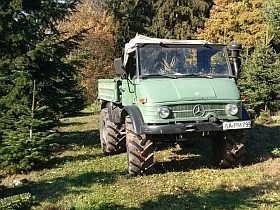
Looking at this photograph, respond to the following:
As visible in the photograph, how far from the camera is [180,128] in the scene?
736 cm

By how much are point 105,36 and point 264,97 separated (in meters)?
19.2

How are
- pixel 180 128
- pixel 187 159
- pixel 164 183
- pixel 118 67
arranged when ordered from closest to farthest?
pixel 164 183 → pixel 180 128 → pixel 118 67 → pixel 187 159

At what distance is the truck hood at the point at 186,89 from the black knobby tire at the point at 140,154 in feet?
2.55

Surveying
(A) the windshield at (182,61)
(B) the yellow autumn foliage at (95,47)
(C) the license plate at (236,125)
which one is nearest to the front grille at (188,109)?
(C) the license plate at (236,125)

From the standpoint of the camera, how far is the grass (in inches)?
247

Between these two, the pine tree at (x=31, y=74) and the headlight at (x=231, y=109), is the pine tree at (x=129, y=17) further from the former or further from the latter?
the headlight at (x=231, y=109)

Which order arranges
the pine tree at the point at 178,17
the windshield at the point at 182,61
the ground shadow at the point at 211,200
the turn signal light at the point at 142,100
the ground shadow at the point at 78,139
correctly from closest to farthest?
the ground shadow at the point at 211,200
the turn signal light at the point at 142,100
the windshield at the point at 182,61
the ground shadow at the point at 78,139
the pine tree at the point at 178,17

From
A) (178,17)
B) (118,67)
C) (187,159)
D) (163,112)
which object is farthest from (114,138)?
(178,17)

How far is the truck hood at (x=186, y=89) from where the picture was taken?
750 cm

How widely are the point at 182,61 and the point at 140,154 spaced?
212cm

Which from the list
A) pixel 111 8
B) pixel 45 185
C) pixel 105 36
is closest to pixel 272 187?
pixel 45 185

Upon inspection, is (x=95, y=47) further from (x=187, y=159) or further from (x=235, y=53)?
(x=235, y=53)

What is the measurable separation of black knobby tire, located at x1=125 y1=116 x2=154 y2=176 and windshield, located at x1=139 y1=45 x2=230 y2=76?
1299 mm

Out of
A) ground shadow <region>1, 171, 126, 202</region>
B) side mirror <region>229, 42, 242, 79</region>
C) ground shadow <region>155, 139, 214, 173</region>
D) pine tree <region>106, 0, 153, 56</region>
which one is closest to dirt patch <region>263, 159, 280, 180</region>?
ground shadow <region>155, 139, 214, 173</region>
